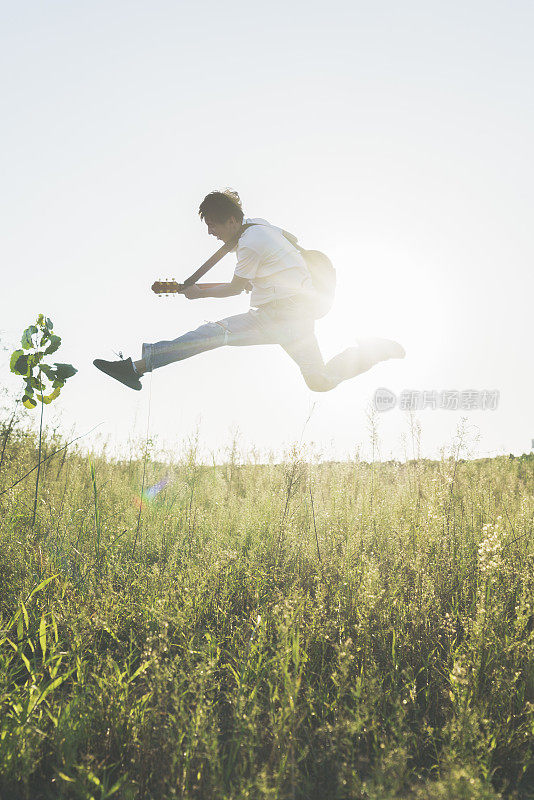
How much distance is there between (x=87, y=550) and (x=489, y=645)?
234cm

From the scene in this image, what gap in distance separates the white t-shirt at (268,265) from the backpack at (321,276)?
0.80 ft

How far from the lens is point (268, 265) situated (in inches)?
150

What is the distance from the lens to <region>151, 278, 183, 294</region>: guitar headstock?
4.41m

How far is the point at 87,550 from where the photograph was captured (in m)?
3.11

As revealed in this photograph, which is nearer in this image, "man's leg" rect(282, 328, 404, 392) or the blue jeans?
the blue jeans

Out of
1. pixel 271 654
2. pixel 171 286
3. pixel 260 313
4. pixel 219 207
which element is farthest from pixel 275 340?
pixel 271 654

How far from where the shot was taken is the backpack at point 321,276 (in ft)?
13.5

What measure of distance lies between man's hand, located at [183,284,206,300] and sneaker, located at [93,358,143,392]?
1.03 m

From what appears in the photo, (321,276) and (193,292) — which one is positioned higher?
(321,276)

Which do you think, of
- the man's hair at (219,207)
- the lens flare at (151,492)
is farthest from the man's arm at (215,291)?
Result: the lens flare at (151,492)

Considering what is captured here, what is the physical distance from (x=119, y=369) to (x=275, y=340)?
1239mm

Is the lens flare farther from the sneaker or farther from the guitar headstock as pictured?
the guitar headstock

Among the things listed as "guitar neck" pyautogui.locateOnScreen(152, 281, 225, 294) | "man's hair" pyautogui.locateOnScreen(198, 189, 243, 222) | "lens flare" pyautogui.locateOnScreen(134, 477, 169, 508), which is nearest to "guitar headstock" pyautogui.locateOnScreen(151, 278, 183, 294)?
"guitar neck" pyautogui.locateOnScreen(152, 281, 225, 294)

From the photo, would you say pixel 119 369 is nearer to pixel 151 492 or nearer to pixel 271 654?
pixel 151 492
